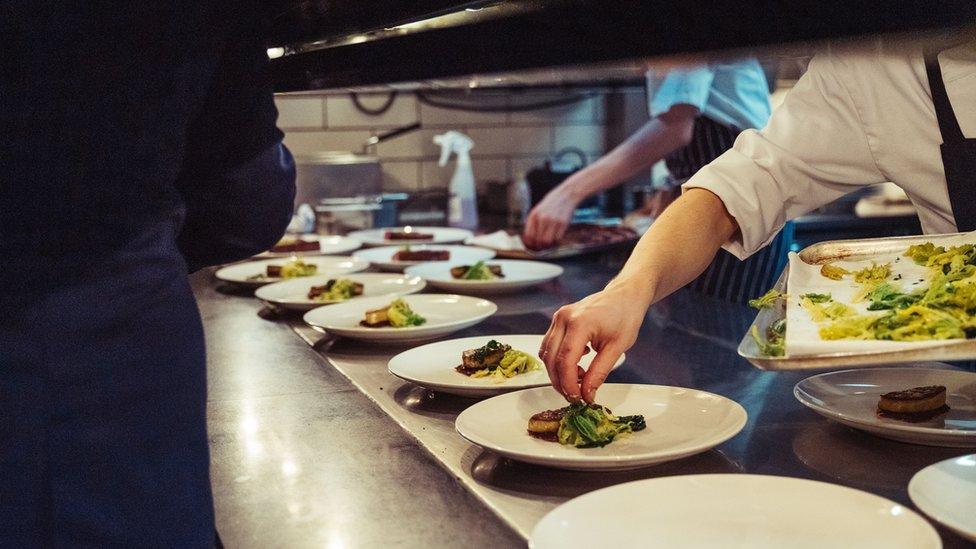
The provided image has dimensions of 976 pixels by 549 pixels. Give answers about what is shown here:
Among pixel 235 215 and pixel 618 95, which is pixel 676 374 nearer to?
pixel 235 215

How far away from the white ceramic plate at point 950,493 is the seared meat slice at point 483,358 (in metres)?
0.71

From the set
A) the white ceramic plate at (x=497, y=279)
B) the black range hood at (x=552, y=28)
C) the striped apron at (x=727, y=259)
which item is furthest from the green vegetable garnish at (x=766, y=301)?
the striped apron at (x=727, y=259)

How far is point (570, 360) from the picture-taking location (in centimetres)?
126

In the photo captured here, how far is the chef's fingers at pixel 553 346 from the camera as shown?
50.4 inches

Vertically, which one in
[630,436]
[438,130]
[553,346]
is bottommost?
[630,436]

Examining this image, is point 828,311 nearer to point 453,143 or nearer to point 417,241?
point 417,241

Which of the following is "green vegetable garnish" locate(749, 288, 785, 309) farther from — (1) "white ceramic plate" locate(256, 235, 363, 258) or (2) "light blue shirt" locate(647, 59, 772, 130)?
(1) "white ceramic plate" locate(256, 235, 363, 258)

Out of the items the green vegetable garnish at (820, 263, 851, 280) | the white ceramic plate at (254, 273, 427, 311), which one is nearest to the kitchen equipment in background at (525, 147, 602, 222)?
the white ceramic plate at (254, 273, 427, 311)

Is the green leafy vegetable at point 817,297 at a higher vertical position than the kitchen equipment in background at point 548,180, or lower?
higher

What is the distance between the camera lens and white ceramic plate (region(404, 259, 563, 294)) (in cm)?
245

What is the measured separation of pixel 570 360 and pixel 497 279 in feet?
4.06


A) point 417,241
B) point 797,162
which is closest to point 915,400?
point 797,162

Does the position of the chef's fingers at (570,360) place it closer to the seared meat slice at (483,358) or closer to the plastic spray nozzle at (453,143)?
the seared meat slice at (483,358)

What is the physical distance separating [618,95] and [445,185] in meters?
1.06
